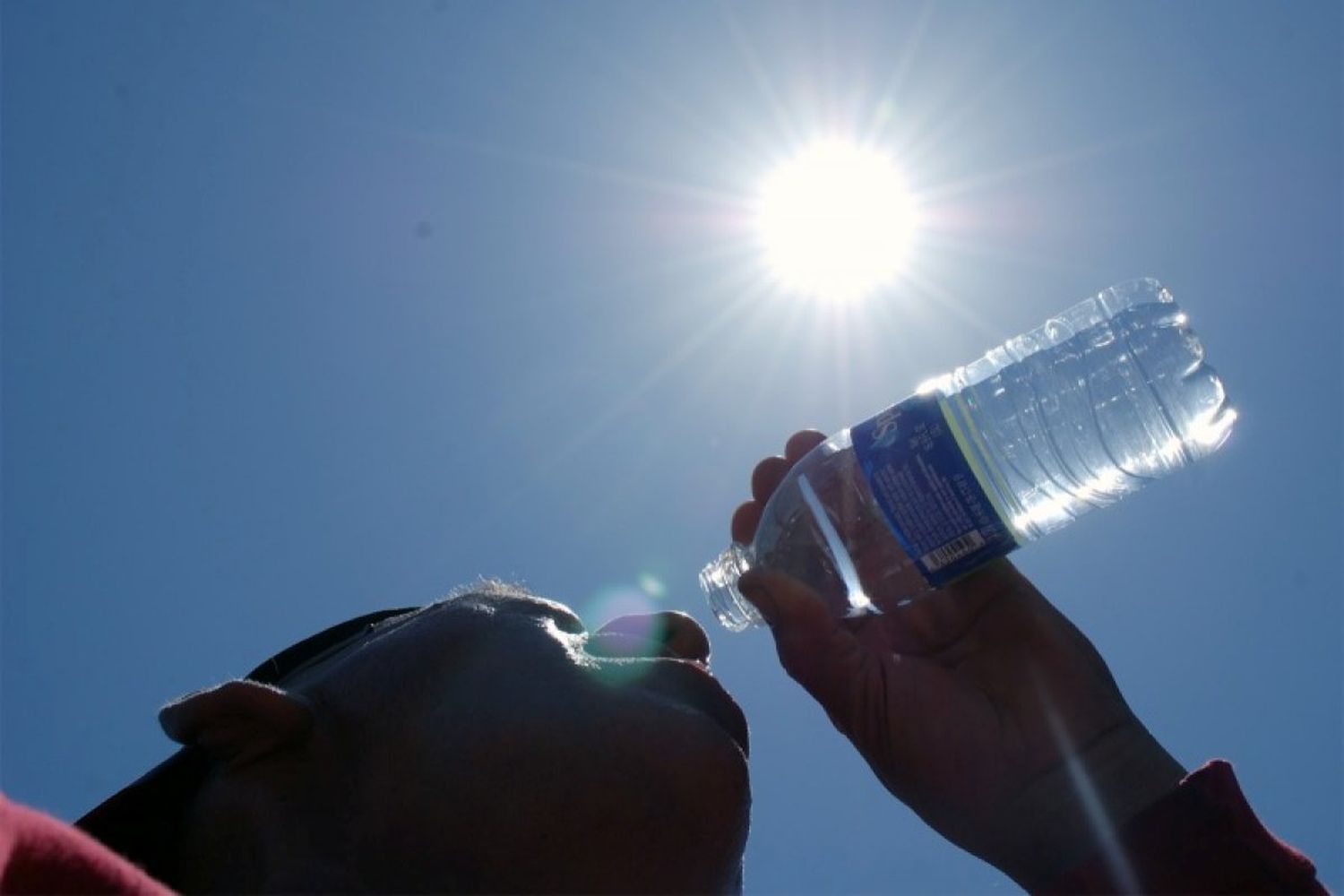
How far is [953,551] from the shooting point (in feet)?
8.34

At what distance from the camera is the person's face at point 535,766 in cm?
199

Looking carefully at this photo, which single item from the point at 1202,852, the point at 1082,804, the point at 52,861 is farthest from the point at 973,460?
the point at 52,861

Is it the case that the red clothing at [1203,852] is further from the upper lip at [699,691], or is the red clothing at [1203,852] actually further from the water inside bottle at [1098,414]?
the water inside bottle at [1098,414]

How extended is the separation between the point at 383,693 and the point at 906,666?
1502 millimetres

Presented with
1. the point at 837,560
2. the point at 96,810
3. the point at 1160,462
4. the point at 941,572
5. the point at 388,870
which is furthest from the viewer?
the point at 1160,462

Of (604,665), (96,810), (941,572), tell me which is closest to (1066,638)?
(941,572)

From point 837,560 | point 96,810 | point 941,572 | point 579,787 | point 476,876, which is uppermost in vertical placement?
point 837,560

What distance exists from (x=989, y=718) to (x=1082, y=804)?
1.04 ft

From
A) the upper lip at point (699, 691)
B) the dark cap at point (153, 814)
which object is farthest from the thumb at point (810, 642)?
the dark cap at point (153, 814)

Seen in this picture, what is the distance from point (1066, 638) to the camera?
2895 millimetres

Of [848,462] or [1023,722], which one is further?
[848,462]

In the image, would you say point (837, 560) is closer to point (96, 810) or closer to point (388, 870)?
point (388, 870)

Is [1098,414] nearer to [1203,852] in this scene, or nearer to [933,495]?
[933,495]

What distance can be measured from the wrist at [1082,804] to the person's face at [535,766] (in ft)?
2.68
